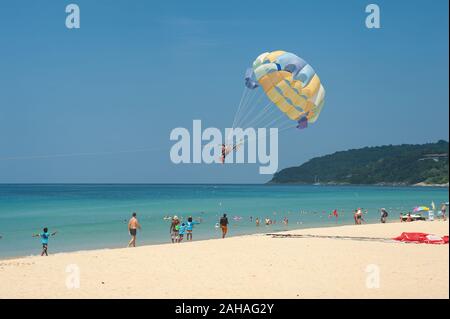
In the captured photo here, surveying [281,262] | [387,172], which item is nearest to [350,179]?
[387,172]

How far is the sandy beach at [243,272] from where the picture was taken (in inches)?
362

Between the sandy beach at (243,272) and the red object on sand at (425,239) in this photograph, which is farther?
the red object on sand at (425,239)

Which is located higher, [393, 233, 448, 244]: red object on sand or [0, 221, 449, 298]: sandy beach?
[393, 233, 448, 244]: red object on sand

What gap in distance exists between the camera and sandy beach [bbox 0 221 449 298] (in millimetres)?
9203

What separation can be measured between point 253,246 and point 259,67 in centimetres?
638

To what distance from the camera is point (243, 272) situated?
36.3 ft

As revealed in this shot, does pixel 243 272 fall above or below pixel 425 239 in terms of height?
below

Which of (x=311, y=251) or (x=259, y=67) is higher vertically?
(x=259, y=67)

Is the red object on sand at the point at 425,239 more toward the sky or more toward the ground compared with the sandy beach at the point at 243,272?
more toward the sky

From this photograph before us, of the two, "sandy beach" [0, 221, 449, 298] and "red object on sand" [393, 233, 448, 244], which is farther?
"red object on sand" [393, 233, 448, 244]

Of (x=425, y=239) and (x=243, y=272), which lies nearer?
(x=243, y=272)
